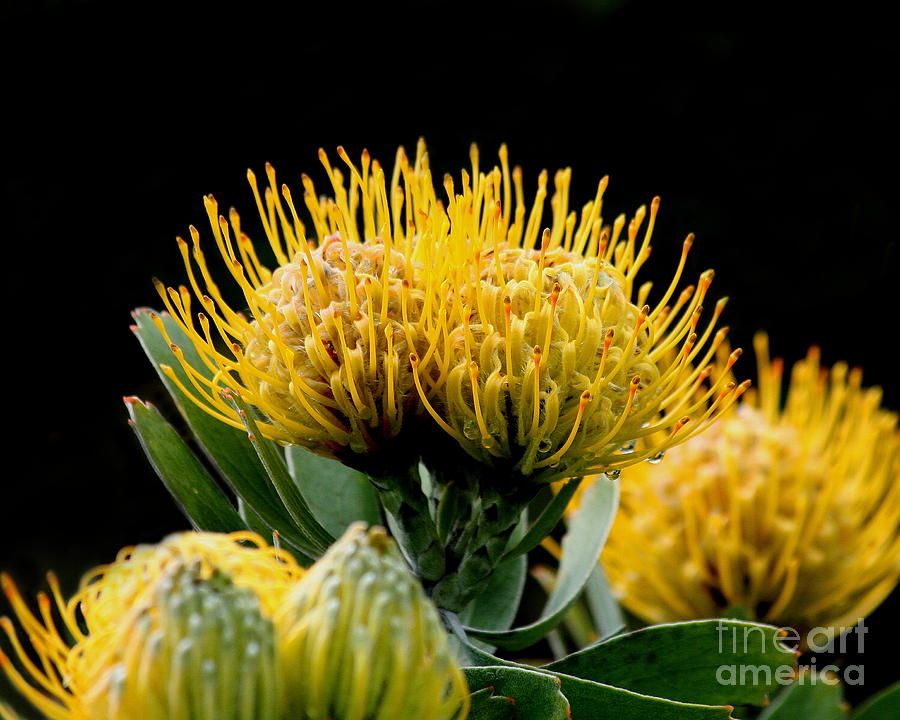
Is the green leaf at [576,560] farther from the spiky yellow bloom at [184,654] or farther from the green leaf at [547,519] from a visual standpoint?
the spiky yellow bloom at [184,654]

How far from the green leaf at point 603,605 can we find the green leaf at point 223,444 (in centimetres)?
59

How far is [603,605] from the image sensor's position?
1.40 metres

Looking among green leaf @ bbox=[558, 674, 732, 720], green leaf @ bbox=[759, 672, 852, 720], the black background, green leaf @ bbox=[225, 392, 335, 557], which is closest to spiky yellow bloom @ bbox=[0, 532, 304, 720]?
green leaf @ bbox=[225, 392, 335, 557]

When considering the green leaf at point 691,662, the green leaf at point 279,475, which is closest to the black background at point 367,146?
the green leaf at point 279,475

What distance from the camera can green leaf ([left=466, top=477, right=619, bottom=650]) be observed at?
39.9 inches

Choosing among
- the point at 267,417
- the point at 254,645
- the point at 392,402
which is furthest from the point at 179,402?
the point at 254,645

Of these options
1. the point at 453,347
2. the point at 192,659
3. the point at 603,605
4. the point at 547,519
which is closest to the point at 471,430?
the point at 453,347

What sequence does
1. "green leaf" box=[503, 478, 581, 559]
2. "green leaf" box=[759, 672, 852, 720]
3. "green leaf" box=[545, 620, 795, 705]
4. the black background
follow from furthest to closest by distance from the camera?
the black background, "green leaf" box=[759, 672, 852, 720], "green leaf" box=[503, 478, 581, 559], "green leaf" box=[545, 620, 795, 705]

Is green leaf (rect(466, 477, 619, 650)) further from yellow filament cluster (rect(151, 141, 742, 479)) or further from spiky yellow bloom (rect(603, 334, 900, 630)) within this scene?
spiky yellow bloom (rect(603, 334, 900, 630))

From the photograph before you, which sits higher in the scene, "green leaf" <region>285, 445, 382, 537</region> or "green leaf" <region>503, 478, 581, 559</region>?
"green leaf" <region>285, 445, 382, 537</region>

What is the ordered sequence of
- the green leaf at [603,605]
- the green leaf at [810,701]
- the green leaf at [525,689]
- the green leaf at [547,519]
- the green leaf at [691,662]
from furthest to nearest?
the green leaf at [603,605]
the green leaf at [810,701]
the green leaf at [547,519]
the green leaf at [691,662]
the green leaf at [525,689]

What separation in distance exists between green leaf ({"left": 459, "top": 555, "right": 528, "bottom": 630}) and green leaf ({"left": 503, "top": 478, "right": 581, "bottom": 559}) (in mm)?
122

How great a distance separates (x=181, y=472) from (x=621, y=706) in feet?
1.42

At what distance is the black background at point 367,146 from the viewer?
179 centimetres
